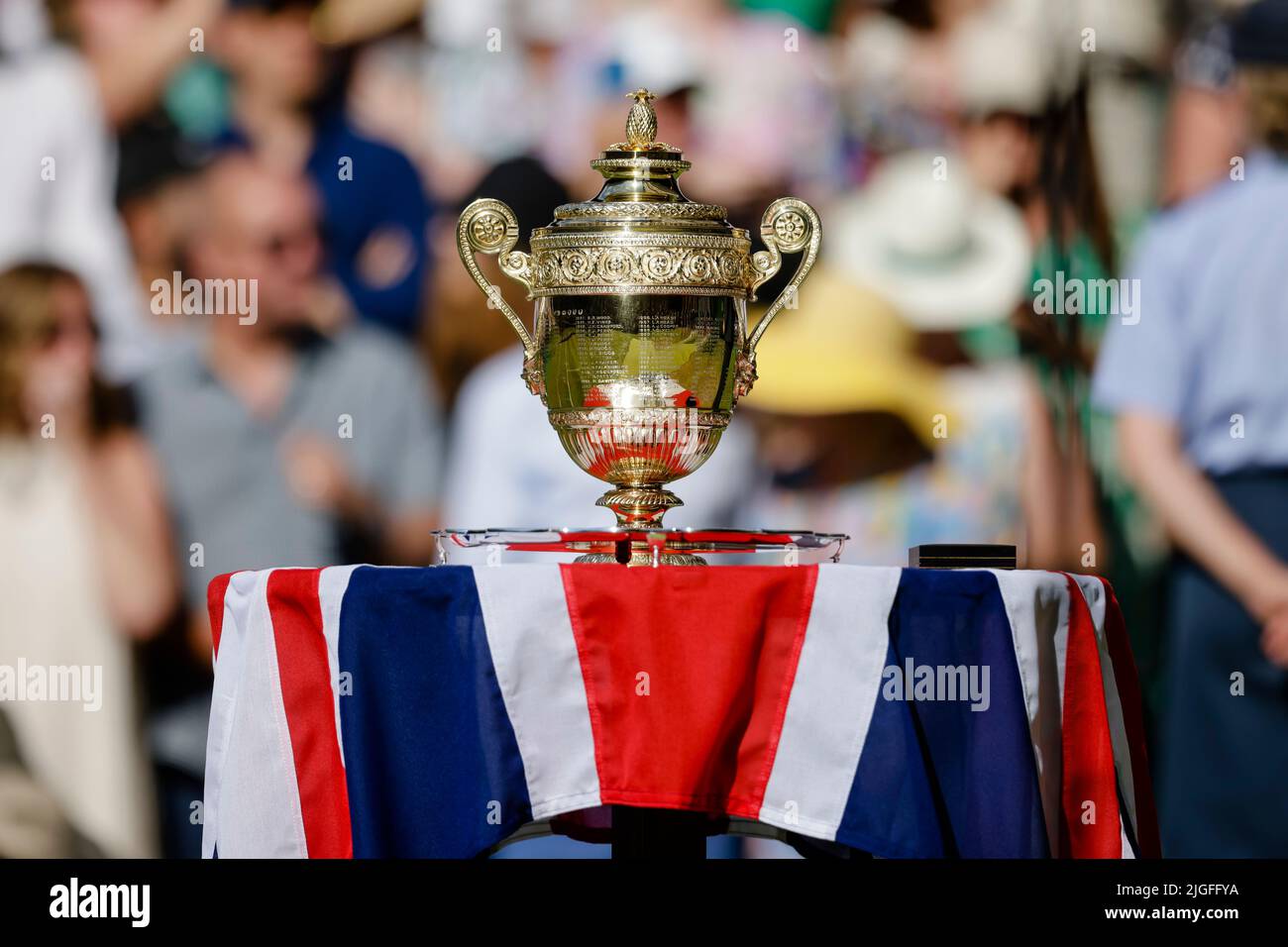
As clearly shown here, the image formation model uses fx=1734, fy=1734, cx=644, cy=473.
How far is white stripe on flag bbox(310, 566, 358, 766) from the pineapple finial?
62cm

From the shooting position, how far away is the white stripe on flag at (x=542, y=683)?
1.47m

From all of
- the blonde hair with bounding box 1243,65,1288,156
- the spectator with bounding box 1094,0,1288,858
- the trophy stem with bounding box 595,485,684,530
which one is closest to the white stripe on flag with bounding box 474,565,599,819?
the trophy stem with bounding box 595,485,684,530

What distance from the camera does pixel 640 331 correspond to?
68.7 inches

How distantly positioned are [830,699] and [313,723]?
0.45m

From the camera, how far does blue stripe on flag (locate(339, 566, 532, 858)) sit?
4.81ft

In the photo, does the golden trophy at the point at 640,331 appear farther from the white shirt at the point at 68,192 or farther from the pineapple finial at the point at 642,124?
the white shirt at the point at 68,192

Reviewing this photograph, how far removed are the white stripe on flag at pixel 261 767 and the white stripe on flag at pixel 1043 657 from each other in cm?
64

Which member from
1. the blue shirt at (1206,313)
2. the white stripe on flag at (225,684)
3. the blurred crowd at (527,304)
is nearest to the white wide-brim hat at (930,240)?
the blurred crowd at (527,304)

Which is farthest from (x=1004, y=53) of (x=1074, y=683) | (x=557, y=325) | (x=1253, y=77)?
(x=1074, y=683)

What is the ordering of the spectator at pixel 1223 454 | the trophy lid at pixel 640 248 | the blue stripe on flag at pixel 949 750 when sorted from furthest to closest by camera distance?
the spectator at pixel 1223 454 → the trophy lid at pixel 640 248 → the blue stripe on flag at pixel 949 750

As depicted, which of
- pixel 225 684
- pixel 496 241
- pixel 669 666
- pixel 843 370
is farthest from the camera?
pixel 843 370

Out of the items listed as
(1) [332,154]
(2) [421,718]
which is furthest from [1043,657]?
(1) [332,154]

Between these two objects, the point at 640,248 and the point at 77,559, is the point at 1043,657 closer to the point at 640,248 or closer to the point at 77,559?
the point at 640,248

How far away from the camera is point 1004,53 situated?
3.06m
